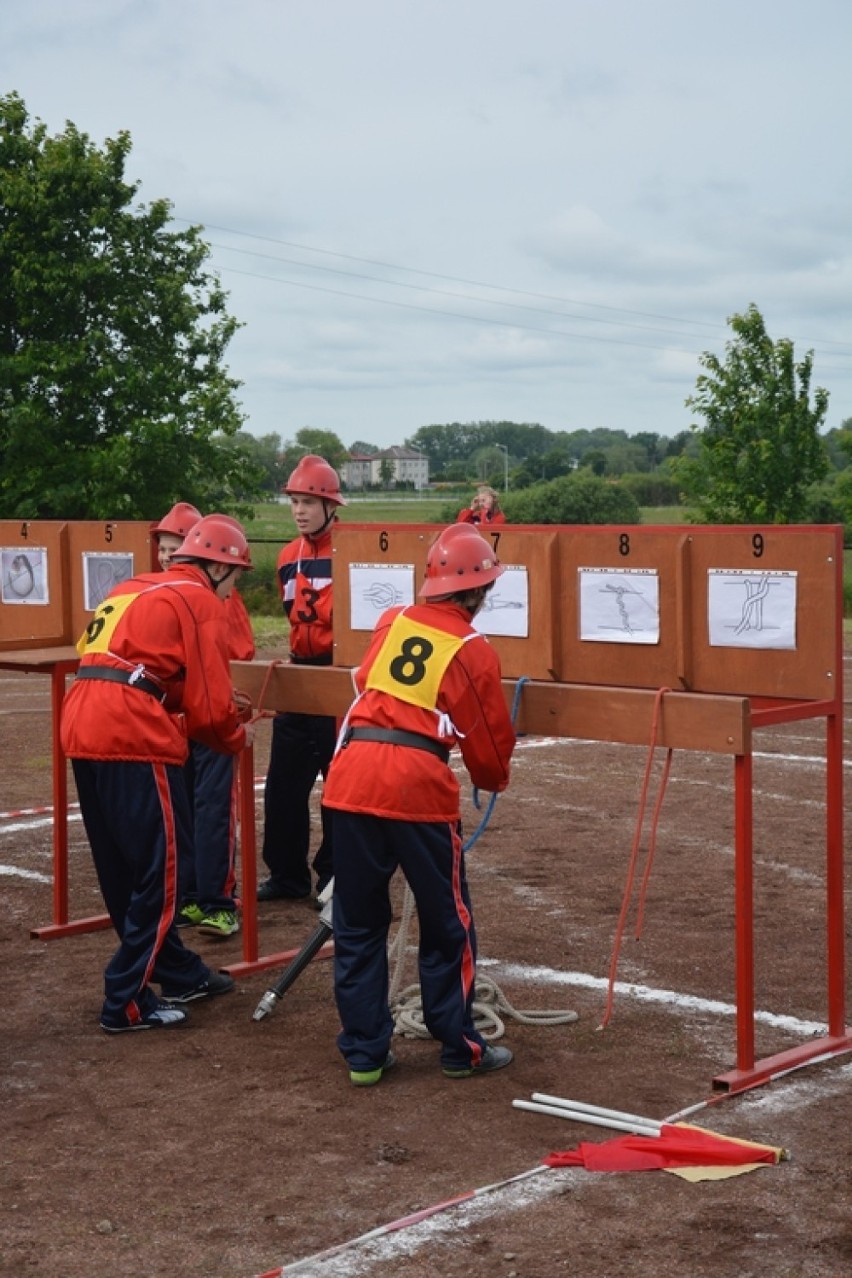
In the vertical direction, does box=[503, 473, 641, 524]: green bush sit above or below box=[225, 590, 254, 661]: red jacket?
above

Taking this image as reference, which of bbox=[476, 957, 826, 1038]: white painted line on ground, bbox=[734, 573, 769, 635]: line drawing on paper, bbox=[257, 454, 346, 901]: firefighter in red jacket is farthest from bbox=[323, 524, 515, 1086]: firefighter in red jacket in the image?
bbox=[257, 454, 346, 901]: firefighter in red jacket

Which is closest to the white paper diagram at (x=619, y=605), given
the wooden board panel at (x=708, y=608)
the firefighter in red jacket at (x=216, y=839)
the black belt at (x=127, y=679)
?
the wooden board panel at (x=708, y=608)

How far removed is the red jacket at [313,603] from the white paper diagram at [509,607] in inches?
71.0

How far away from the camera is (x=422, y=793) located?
579 centimetres

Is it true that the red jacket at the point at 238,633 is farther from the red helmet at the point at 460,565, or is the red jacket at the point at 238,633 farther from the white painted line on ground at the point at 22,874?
the red helmet at the point at 460,565

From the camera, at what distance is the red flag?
505cm

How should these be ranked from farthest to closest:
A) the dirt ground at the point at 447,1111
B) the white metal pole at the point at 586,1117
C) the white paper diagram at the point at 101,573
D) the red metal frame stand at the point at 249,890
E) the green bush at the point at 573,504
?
the green bush at the point at 573,504, the white paper diagram at the point at 101,573, the red metal frame stand at the point at 249,890, the white metal pole at the point at 586,1117, the dirt ground at the point at 447,1111

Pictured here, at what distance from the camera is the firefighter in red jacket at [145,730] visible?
21.4ft

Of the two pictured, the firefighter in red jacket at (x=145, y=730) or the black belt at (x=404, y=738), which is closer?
the black belt at (x=404, y=738)

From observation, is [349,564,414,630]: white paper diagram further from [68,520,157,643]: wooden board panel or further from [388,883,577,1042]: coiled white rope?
[68,520,157,643]: wooden board panel

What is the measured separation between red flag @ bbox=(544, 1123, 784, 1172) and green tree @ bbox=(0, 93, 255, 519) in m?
26.0

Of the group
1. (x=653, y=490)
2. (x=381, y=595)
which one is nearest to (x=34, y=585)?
(x=381, y=595)

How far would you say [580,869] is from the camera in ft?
30.9

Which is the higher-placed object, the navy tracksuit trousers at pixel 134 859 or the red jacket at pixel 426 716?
the red jacket at pixel 426 716
